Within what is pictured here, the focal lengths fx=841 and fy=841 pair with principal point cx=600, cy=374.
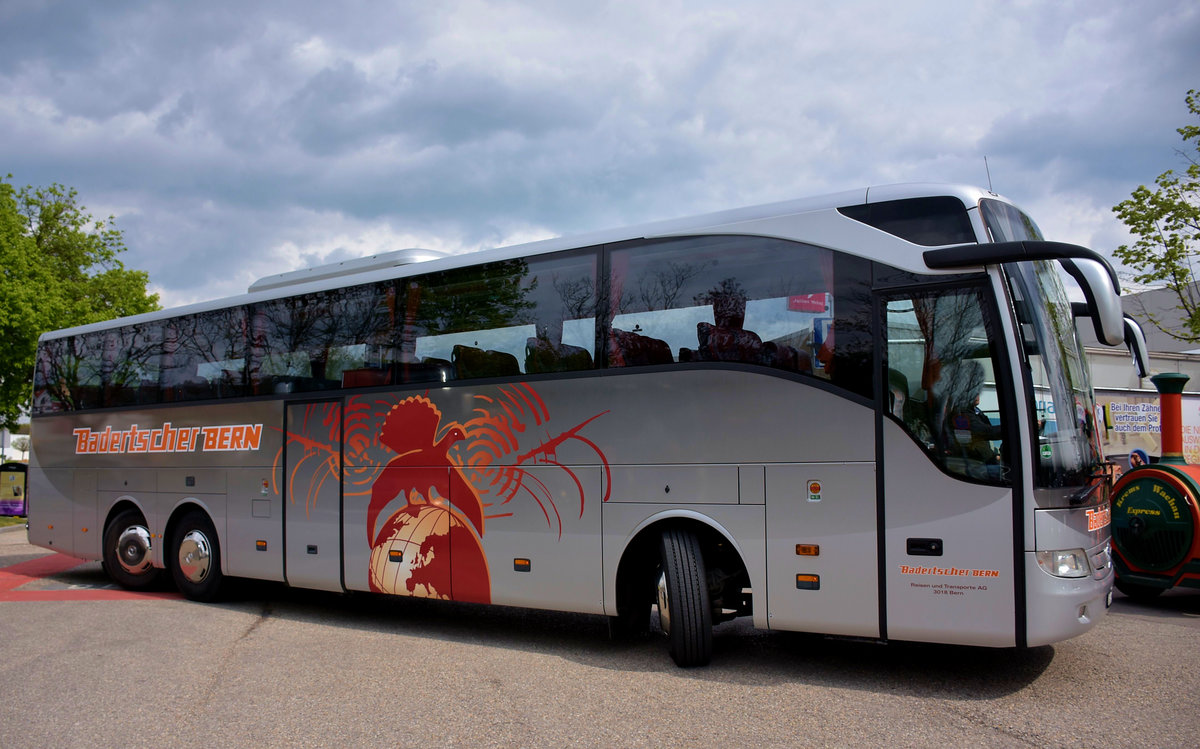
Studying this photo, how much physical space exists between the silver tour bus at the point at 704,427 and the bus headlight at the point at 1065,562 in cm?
3

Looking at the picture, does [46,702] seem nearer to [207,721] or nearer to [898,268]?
[207,721]

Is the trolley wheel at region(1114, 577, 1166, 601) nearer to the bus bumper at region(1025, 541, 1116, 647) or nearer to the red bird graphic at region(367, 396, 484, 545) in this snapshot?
the bus bumper at region(1025, 541, 1116, 647)

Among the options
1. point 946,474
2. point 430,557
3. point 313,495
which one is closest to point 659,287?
point 946,474

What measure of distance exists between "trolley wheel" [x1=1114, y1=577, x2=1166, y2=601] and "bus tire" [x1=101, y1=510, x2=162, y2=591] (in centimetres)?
1134

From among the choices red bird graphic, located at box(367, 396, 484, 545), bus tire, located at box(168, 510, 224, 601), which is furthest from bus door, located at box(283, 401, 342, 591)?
bus tire, located at box(168, 510, 224, 601)

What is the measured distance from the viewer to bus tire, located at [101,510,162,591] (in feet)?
35.6

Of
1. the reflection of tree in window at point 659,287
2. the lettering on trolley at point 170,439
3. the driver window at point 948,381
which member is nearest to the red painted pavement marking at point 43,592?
the lettering on trolley at point 170,439

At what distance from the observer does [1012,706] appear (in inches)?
207

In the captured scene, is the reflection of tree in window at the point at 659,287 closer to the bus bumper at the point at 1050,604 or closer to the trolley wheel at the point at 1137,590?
the bus bumper at the point at 1050,604

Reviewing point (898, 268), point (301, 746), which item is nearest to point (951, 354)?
point (898, 268)

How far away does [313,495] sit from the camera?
9.05 metres

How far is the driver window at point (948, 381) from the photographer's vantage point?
5.52 m

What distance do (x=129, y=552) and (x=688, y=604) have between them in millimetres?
8218

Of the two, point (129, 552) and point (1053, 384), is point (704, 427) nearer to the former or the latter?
point (1053, 384)
